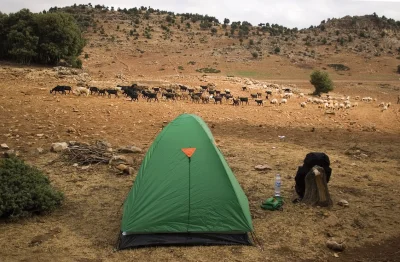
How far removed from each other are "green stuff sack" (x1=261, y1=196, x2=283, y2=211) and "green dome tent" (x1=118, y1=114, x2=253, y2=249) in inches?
46.9

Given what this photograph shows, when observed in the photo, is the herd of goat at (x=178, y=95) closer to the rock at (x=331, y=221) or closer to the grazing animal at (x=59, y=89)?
the grazing animal at (x=59, y=89)

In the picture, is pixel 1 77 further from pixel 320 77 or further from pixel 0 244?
pixel 320 77

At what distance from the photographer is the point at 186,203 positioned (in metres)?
5.86

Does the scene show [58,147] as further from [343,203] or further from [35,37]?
[35,37]

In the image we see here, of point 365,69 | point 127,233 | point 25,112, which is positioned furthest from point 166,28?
point 127,233

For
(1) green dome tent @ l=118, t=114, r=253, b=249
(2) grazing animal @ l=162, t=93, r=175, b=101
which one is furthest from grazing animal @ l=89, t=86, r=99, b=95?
(1) green dome tent @ l=118, t=114, r=253, b=249

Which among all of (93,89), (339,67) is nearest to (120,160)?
(93,89)

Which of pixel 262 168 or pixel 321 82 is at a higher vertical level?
pixel 321 82

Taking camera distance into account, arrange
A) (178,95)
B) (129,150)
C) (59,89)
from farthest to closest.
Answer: (178,95)
(59,89)
(129,150)

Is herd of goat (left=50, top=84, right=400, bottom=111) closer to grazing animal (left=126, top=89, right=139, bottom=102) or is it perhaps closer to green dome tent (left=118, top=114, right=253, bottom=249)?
grazing animal (left=126, top=89, right=139, bottom=102)

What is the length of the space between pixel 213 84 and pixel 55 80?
11479 mm

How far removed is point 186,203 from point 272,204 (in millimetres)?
2036

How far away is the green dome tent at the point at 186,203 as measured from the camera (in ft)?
18.8

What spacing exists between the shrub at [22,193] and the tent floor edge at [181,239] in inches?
73.2
